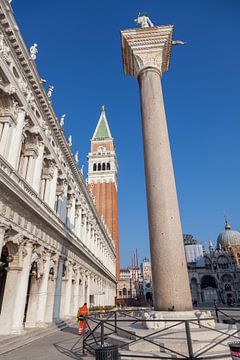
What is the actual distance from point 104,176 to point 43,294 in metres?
61.8

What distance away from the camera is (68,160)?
25078 millimetres

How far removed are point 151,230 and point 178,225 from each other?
3.05 ft

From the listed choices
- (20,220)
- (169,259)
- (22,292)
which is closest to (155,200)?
(169,259)

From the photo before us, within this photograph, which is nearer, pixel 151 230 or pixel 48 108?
pixel 151 230

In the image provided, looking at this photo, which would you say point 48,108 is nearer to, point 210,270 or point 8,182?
point 8,182

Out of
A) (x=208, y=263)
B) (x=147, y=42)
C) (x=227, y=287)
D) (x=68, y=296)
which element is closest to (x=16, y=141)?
(x=147, y=42)

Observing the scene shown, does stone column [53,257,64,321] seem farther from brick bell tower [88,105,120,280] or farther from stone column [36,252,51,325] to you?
brick bell tower [88,105,120,280]

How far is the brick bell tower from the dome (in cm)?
5096

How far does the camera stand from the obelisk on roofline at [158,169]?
7.92m

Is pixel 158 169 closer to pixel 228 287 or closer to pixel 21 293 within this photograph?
pixel 21 293

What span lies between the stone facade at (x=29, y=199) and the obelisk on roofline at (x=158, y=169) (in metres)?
6.56

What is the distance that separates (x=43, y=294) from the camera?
1661 cm

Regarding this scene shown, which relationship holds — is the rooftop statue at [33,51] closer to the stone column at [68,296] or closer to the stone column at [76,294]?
the stone column at [68,296]

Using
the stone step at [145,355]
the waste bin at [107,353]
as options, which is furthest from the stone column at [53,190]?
the waste bin at [107,353]
